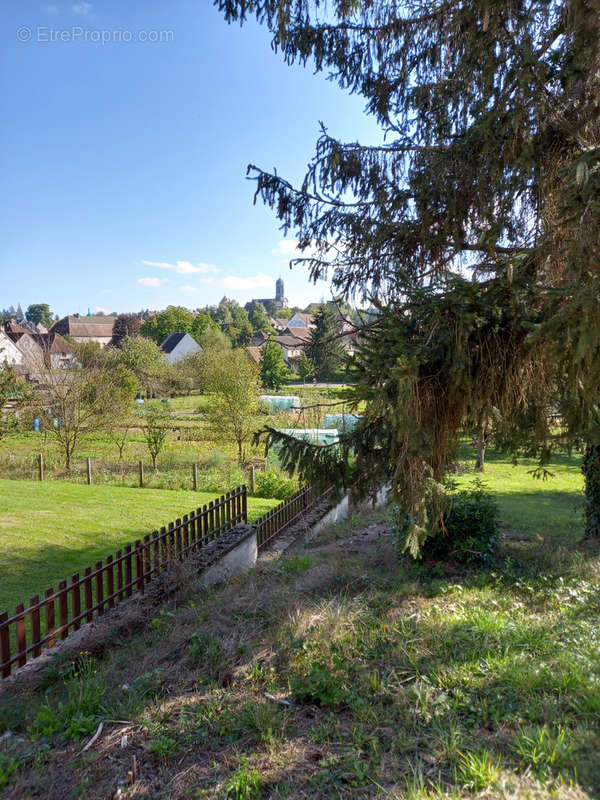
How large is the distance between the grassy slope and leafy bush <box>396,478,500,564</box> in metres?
0.34

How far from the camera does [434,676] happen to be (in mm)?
3234

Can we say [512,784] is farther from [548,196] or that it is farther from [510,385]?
[548,196]

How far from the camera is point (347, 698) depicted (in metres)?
3.13

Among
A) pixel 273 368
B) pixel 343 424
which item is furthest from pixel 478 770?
pixel 273 368

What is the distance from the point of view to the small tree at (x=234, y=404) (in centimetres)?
1738

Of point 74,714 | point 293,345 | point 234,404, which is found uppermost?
point 293,345

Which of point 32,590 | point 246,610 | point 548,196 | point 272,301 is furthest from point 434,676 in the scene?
point 272,301

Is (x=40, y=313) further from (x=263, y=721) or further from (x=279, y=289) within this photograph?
(x=263, y=721)

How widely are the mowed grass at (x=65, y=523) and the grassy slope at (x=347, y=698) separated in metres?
2.89

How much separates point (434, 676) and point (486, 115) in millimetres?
4336

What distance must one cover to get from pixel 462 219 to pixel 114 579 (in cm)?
551

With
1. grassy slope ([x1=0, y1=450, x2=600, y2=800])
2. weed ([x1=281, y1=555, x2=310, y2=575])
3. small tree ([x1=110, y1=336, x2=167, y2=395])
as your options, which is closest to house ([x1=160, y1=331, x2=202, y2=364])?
small tree ([x1=110, y1=336, x2=167, y2=395])

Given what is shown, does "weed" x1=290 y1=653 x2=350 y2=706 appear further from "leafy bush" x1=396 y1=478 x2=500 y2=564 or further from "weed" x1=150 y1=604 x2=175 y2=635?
"leafy bush" x1=396 y1=478 x2=500 y2=564

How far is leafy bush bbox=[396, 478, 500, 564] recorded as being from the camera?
5.36m
